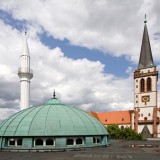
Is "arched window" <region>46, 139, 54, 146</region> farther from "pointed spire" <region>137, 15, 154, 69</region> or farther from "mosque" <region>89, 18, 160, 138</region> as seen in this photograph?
"pointed spire" <region>137, 15, 154, 69</region>

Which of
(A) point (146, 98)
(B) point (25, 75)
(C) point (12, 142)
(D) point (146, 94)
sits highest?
(B) point (25, 75)

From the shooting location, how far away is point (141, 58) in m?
116

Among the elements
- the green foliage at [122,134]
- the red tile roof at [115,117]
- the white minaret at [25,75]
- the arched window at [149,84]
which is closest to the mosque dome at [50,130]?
the white minaret at [25,75]

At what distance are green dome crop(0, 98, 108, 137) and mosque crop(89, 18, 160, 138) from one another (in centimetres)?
7390

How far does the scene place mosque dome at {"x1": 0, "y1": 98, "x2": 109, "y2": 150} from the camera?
32.5 meters

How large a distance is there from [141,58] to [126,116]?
81.5ft

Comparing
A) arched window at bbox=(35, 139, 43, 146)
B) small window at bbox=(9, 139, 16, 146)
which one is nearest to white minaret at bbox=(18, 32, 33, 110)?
small window at bbox=(9, 139, 16, 146)

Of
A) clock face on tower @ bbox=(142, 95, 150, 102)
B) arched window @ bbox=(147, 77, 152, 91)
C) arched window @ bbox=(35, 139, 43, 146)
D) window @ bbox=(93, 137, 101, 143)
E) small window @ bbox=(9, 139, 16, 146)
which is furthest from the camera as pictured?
arched window @ bbox=(147, 77, 152, 91)

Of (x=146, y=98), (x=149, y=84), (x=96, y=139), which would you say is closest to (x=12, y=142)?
(x=96, y=139)

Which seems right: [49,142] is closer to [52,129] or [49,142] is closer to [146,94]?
[52,129]

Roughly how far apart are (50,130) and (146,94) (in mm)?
84814

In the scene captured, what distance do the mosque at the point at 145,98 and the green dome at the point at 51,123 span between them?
73902 millimetres

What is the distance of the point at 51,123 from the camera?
3366 cm

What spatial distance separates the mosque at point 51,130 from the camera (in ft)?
107
